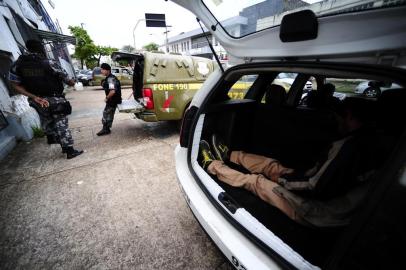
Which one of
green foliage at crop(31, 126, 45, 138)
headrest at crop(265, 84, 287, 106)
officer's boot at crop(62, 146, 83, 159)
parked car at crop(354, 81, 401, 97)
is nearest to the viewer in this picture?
parked car at crop(354, 81, 401, 97)

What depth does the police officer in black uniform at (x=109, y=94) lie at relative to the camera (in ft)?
15.4

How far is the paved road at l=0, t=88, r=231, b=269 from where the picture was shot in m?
1.74

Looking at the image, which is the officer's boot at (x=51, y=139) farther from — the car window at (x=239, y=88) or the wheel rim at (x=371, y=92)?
the wheel rim at (x=371, y=92)

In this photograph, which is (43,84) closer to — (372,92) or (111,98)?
(111,98)

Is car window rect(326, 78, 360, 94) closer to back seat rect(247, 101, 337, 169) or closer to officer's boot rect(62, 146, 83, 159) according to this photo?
back seat rect(247, 101, 337, 169)

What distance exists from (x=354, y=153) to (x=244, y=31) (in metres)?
1.20

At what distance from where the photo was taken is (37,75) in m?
3.14

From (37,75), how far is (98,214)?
102 inches

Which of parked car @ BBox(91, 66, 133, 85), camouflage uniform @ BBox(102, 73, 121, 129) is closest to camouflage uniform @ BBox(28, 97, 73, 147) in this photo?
camouflage uniform @ BBox(102, 73, 121, 129)

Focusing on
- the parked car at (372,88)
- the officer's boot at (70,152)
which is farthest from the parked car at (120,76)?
the parked car at (372,88)

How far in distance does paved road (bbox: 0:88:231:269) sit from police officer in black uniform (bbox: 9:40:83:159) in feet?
2.24

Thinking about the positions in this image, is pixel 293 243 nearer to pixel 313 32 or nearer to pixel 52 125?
pixel 313 32

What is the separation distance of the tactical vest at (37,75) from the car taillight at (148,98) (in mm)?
1480

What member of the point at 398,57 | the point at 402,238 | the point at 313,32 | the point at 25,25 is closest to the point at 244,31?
the point at 313,32
